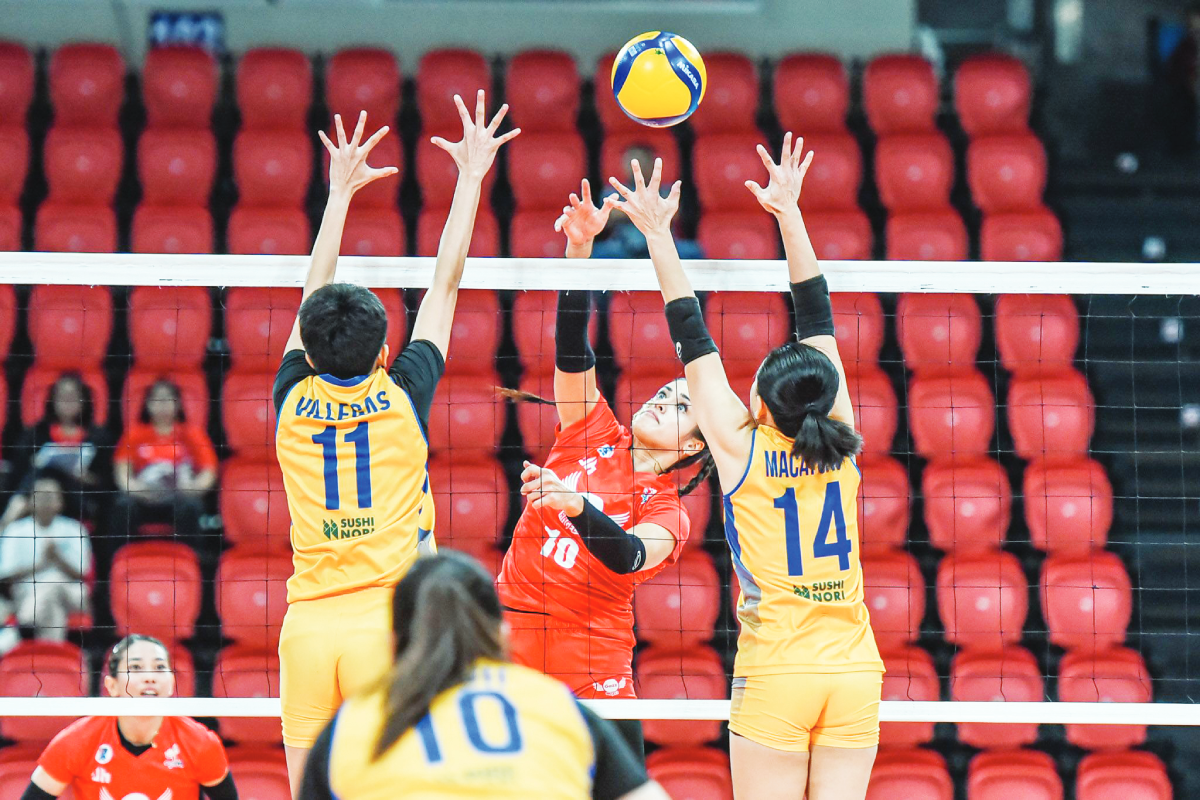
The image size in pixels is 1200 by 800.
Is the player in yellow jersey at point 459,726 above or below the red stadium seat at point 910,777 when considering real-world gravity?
above

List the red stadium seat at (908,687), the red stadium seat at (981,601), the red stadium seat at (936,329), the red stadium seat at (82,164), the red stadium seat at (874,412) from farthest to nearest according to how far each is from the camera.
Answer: the red stadium seat at (82,164) → the red stadium seat at (936,329) → the red stadium seat at (874,412) → the red stadium seat at (981,601) → the red stadium seat at (908,687)

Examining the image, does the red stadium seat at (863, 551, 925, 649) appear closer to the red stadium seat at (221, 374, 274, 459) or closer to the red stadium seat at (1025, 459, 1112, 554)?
the red stadium seat at (1025, 459, 1112, 554)

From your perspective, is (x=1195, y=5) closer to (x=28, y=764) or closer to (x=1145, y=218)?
(x=1145, y=218)

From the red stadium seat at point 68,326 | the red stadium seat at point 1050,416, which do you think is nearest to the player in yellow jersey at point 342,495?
the red stadium seat at point 68,326

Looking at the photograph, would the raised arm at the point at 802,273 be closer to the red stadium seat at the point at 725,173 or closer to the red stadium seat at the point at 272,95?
the red stadium seat at the point at 725,173

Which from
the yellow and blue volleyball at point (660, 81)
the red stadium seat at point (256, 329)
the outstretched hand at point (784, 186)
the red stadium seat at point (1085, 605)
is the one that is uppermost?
the yellow and blue volleyball at point (660, 81)

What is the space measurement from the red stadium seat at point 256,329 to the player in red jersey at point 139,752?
97.2 inches

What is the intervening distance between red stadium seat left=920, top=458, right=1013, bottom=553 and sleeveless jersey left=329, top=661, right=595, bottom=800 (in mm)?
5515

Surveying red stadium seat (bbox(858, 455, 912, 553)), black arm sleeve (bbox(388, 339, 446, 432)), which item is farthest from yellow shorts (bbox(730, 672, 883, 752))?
red stadium seat (bbox(858, 455, 912, 553))

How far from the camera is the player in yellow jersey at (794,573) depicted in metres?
4.07

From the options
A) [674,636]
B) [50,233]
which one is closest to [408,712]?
[674,636]

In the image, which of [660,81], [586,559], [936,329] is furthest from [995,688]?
[660,81]

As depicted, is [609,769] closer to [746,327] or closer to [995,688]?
[995,688]

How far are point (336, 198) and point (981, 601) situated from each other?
4.74 m
